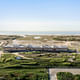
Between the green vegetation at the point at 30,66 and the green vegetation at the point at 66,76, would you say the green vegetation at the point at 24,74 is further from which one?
the green vegetation at the point at 66,76

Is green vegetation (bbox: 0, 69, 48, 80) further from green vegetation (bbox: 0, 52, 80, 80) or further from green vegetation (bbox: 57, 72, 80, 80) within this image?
green vegetation (bbox: 57, 72, 80, 80)

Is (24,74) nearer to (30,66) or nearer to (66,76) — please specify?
(30,66)

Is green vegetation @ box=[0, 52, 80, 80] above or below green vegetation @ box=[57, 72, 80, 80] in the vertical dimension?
above

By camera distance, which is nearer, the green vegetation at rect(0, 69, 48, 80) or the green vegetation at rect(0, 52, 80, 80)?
the green vegetation at rect(0, 69, 48, 80)

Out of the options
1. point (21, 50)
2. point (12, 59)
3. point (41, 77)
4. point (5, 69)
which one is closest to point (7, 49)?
point (21, 50)

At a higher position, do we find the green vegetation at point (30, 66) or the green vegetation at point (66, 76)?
the green vegetation at point (30, 66)

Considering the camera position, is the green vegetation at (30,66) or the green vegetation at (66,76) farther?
the green vegetation at (30,66)

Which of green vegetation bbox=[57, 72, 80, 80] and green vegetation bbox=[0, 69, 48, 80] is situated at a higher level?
green vegetation bbox=[0, 69, 48, 80]

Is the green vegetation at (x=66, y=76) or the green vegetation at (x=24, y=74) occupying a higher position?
the green vegetation at (x=24, y=74)

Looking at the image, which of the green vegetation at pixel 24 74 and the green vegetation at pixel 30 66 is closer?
the green vegetation at pixel 24 74

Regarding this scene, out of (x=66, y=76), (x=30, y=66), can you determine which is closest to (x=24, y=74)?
(x=30, y=66)

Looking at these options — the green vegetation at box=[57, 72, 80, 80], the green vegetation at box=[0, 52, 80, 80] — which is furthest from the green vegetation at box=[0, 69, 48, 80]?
the green vegetation at box=[57, 72, 80, 80]

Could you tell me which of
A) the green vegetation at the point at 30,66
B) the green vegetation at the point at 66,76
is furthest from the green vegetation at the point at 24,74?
the green vegetation at the point at 66,76
